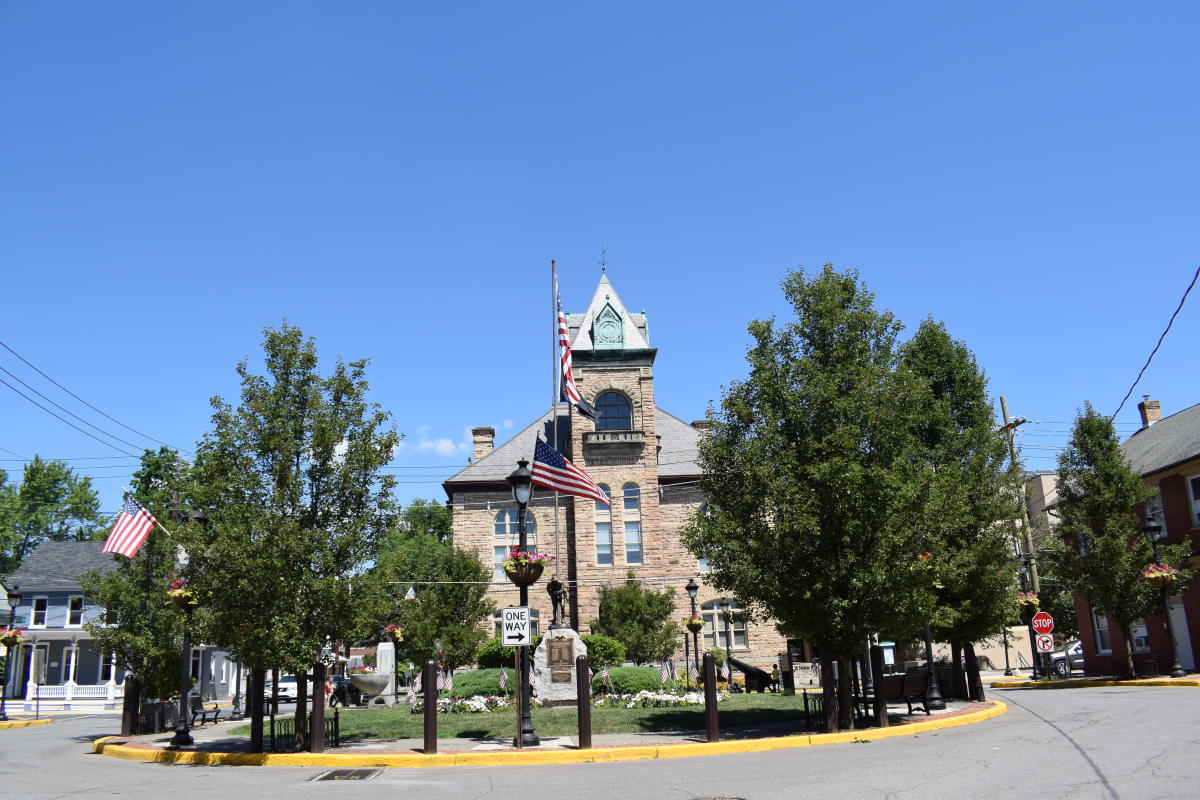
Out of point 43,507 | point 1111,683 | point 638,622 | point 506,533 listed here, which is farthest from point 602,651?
point 43,507

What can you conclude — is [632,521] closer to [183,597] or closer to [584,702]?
[183,597]

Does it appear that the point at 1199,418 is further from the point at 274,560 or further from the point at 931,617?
the point at 274,560

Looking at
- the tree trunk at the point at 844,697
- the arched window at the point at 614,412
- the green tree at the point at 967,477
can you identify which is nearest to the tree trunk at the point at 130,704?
the tree trunk at the point at 844,697

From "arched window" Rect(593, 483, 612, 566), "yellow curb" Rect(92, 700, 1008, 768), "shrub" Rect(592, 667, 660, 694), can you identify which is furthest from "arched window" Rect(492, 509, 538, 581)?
"yellow curb" Rect(92, 700, 1008, 768)

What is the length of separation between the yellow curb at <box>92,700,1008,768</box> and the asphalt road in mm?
442

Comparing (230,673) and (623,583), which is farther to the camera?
(230,673)

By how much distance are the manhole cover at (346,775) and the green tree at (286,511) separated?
230cm

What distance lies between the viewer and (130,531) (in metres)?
20.2

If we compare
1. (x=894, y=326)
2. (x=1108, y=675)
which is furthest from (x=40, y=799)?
(x=1108, y=675)

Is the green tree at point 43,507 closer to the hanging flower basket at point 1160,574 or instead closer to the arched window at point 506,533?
the arched window at point 506,533

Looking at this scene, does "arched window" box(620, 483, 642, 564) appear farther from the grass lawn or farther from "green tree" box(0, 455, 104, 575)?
"green tree" box(0, 455, 104, 575)

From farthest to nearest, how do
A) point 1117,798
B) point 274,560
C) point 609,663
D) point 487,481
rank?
point 487,481, point 609,663, point 274,560, point 1117,798

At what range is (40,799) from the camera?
34.4 ft

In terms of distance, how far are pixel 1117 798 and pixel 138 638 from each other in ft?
67.3
